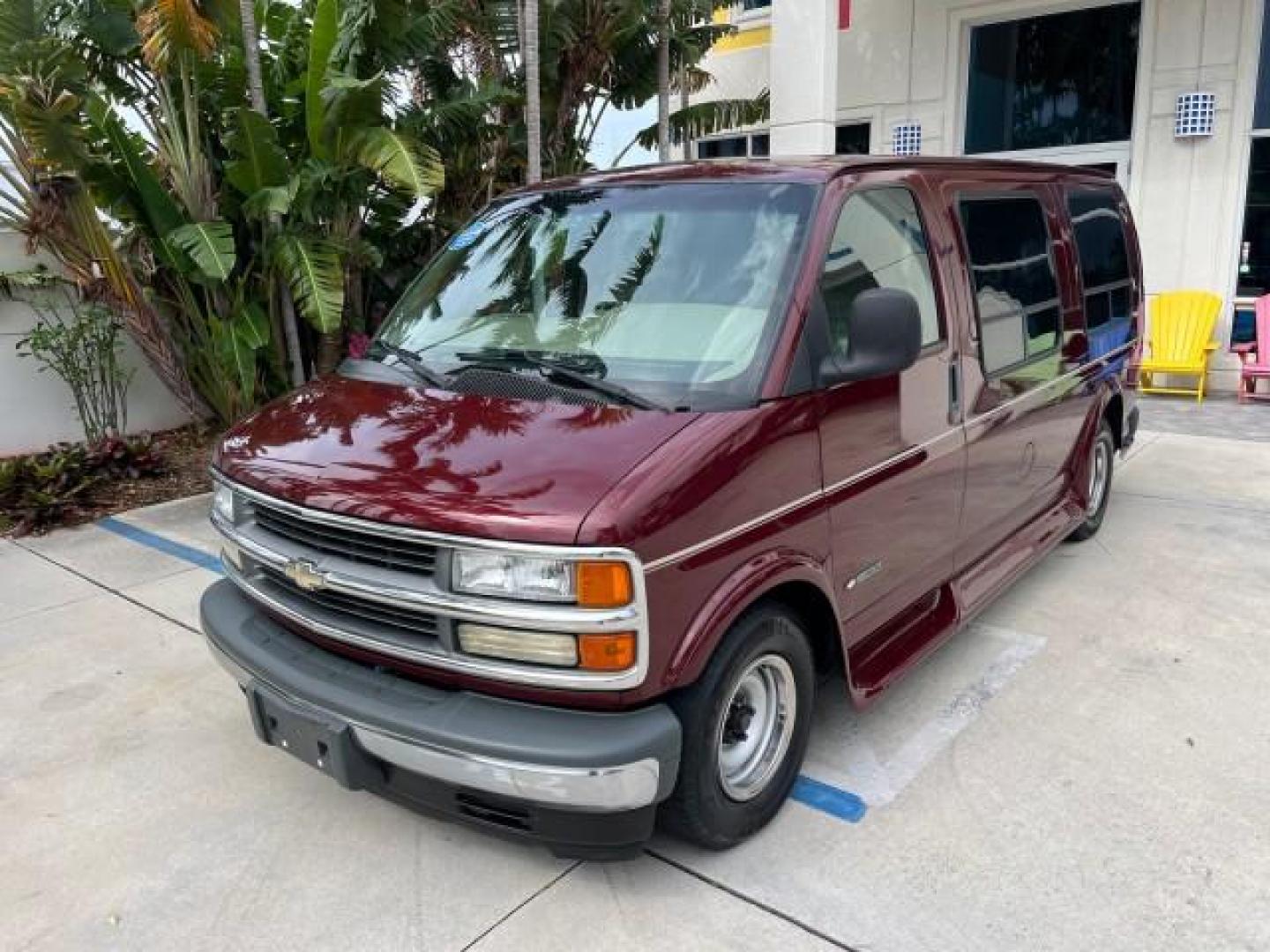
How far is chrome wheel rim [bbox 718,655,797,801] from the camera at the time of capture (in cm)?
302

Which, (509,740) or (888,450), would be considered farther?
(888,450)

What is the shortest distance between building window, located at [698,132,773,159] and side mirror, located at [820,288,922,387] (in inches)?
435

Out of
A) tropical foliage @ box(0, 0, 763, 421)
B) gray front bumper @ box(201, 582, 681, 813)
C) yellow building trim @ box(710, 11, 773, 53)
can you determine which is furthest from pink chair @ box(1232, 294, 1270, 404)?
gray front bumper @ box(201, 582, 681, 813)

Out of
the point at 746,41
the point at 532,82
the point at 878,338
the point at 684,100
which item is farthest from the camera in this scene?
the point at 746,41

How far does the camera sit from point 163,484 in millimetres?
7547

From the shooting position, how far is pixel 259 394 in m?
8.50

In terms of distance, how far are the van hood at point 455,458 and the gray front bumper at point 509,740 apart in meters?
0.49

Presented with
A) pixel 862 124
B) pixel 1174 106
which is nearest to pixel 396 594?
pixel 1174 106

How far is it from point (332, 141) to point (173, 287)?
1961 millimetres

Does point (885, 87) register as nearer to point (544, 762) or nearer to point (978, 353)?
point (978, 353)

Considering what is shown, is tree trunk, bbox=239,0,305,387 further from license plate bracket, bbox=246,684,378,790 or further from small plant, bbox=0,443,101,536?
license plate bracket, bbox=246,684,378,790

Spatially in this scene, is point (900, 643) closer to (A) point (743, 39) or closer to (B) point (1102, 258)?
(B) point (1102, 258)

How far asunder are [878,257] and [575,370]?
1.19 m

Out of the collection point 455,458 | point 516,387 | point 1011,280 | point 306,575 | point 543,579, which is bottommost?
point 306,575
